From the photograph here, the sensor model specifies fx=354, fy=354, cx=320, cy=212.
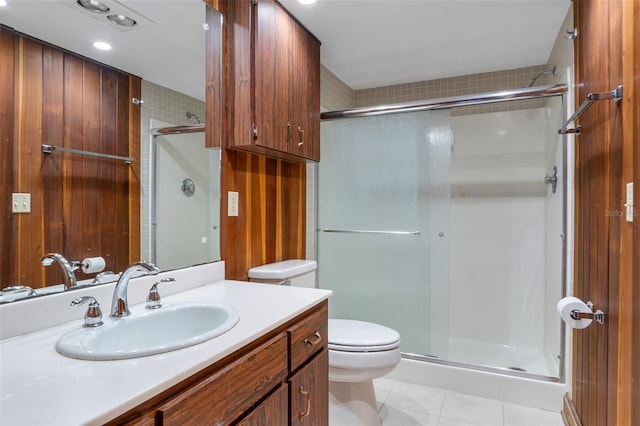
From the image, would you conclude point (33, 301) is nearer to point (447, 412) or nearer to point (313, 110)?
point (313, 110)

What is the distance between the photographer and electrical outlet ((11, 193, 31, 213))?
92 centimetres

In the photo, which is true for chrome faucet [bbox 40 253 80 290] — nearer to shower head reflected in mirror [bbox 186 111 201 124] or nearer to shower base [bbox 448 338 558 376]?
shower head reflected in mirror [bbox 186 111 201 124]

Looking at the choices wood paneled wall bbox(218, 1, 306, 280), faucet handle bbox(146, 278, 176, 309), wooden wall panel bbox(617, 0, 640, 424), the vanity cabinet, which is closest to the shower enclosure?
wood paneled wall bbox(218, 1, 306, 280)

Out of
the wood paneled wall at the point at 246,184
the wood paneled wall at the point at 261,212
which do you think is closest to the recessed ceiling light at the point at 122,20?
the wood paneled wall at the point at 246,184

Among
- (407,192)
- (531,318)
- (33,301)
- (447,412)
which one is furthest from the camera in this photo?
(531,318)

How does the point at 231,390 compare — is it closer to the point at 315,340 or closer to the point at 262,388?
the point at 262,388

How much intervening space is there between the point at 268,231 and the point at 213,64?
2.91 ft

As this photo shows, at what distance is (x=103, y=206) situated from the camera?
1.15 metres

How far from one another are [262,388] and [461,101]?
189 cm

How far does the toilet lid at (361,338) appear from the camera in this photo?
1.74m

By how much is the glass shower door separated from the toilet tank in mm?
681

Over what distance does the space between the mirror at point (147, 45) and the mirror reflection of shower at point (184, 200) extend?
2 cm

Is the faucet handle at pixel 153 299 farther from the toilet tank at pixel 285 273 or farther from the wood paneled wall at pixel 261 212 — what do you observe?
the toilet tank at pixel 285 273

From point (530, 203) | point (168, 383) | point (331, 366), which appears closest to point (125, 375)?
point (168, 383)
